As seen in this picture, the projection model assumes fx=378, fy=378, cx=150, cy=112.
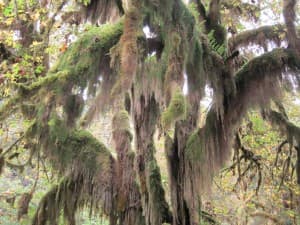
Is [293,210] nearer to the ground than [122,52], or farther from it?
nearer to the ground

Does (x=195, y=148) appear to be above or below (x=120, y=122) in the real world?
below

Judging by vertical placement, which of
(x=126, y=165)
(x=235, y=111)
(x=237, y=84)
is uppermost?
(x=237, y=84)

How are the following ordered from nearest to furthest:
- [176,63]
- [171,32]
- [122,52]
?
1. [122,52]
2. [176,63]
3. [171,32]

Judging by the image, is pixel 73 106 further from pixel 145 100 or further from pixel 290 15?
pixel 290 15

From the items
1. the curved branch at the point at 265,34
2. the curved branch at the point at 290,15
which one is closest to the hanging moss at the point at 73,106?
the curved branch at the point at 290,15

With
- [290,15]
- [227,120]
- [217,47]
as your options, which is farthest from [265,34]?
[227,120]

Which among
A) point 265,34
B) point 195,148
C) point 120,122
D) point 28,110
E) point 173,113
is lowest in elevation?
point 173,113

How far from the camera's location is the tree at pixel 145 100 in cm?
479

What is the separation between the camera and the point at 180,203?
20.3 ft

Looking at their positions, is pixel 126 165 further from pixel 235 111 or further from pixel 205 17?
pixel 205 17

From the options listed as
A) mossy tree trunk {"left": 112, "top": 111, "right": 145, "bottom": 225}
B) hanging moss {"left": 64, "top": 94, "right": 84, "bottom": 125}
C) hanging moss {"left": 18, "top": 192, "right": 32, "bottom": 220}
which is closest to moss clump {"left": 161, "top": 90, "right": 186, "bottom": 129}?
hanging moss {"left": 64, "top": 94, "right": 84, "bottom": 125}

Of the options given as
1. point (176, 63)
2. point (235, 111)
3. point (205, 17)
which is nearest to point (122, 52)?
point (176, 63)

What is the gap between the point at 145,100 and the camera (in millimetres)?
6273

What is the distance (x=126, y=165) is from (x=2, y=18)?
10.5 ft
